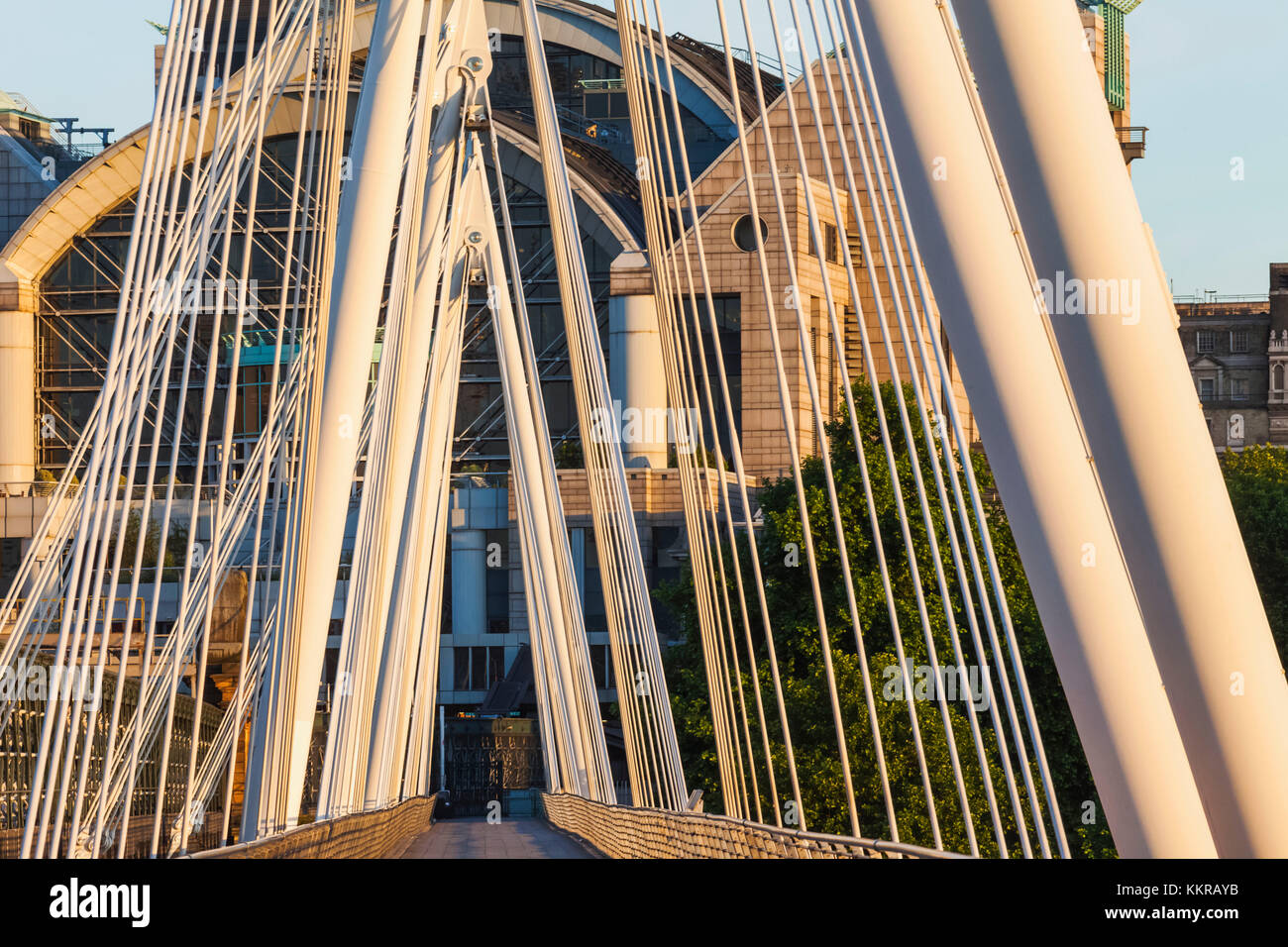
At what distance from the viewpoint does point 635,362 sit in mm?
58375

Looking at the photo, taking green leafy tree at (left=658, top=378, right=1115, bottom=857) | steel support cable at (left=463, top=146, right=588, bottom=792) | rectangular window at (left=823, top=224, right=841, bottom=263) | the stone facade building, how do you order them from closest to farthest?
green leafy tree at (left=658, top=378, right=1115, bottom=857) → steel support cable at (left=463, top=146, right=588, bottom=792) → rectangular window at (left=823, top=224, right=841, bottom=263) → the stone facade building

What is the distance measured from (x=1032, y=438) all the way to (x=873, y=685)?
23.0m

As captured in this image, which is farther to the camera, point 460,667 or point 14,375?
point 14,375

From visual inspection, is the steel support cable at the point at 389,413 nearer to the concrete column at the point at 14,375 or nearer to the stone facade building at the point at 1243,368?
the concrete column at the point at 14,375

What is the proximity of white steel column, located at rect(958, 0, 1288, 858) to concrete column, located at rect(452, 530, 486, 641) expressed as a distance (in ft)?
174

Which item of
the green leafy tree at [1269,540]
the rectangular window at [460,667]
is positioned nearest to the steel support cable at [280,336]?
the green leafy tree at [1269,540]

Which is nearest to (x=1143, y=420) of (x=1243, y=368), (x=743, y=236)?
(x=743, y=236)

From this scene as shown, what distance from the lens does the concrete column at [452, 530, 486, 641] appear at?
57469 mm

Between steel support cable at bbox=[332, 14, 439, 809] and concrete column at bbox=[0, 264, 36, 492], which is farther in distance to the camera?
concrete column at bbox=[0, 264, 36, 492]

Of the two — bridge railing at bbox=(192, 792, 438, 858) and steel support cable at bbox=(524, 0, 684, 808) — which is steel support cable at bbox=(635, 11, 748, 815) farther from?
steel support cable at bbox=(524, 0, 684, 808)

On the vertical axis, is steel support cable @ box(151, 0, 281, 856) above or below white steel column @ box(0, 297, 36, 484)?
below

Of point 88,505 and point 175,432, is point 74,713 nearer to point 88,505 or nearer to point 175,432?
point 88,505

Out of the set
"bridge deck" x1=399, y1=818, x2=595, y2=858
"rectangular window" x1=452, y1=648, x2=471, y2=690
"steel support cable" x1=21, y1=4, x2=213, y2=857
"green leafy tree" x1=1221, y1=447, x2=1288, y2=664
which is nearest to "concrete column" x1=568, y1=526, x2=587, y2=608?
"rectangular window" x1=452, y1=648, x2=471, y2=690

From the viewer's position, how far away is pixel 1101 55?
6469 cm
